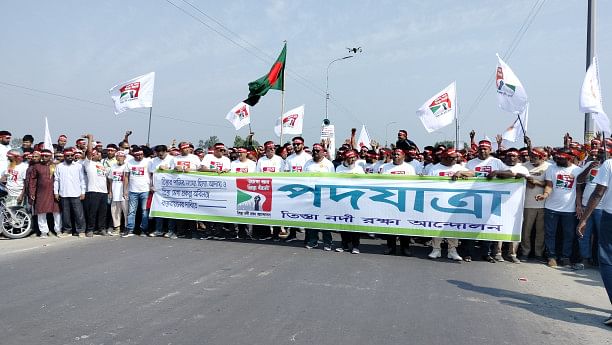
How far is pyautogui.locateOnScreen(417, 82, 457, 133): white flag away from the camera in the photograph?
10.6 m

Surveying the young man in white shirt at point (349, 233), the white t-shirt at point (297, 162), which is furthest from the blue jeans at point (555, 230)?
the white t-shirt at point (297, 162)

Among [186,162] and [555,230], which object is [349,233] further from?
[186,162]

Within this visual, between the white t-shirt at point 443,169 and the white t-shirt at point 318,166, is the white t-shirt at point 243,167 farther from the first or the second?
the white t-shirt at point 443,169

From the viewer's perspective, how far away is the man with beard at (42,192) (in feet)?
30.4

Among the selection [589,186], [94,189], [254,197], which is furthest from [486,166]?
[94,189]

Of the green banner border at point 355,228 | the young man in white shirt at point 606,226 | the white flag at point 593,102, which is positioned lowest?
the green banner border at point 355,228

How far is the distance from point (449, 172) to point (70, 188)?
301 inches

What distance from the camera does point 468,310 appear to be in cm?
486

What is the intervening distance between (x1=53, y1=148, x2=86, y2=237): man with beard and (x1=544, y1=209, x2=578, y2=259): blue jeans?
9023 mm

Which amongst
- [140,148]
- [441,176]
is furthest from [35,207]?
[441,176]

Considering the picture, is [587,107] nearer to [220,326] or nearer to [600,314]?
[600,314]

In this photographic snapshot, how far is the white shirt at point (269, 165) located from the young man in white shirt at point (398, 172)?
231 cm

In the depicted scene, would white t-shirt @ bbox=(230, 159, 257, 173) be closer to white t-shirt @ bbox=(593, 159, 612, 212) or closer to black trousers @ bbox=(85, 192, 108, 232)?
black trousers @ bbox=(85, 192, 108, 232)

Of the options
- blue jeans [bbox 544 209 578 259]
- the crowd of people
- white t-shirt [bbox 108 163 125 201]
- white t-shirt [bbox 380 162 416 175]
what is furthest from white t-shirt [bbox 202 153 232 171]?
blue jeans [bbox 544 209 578 259]
